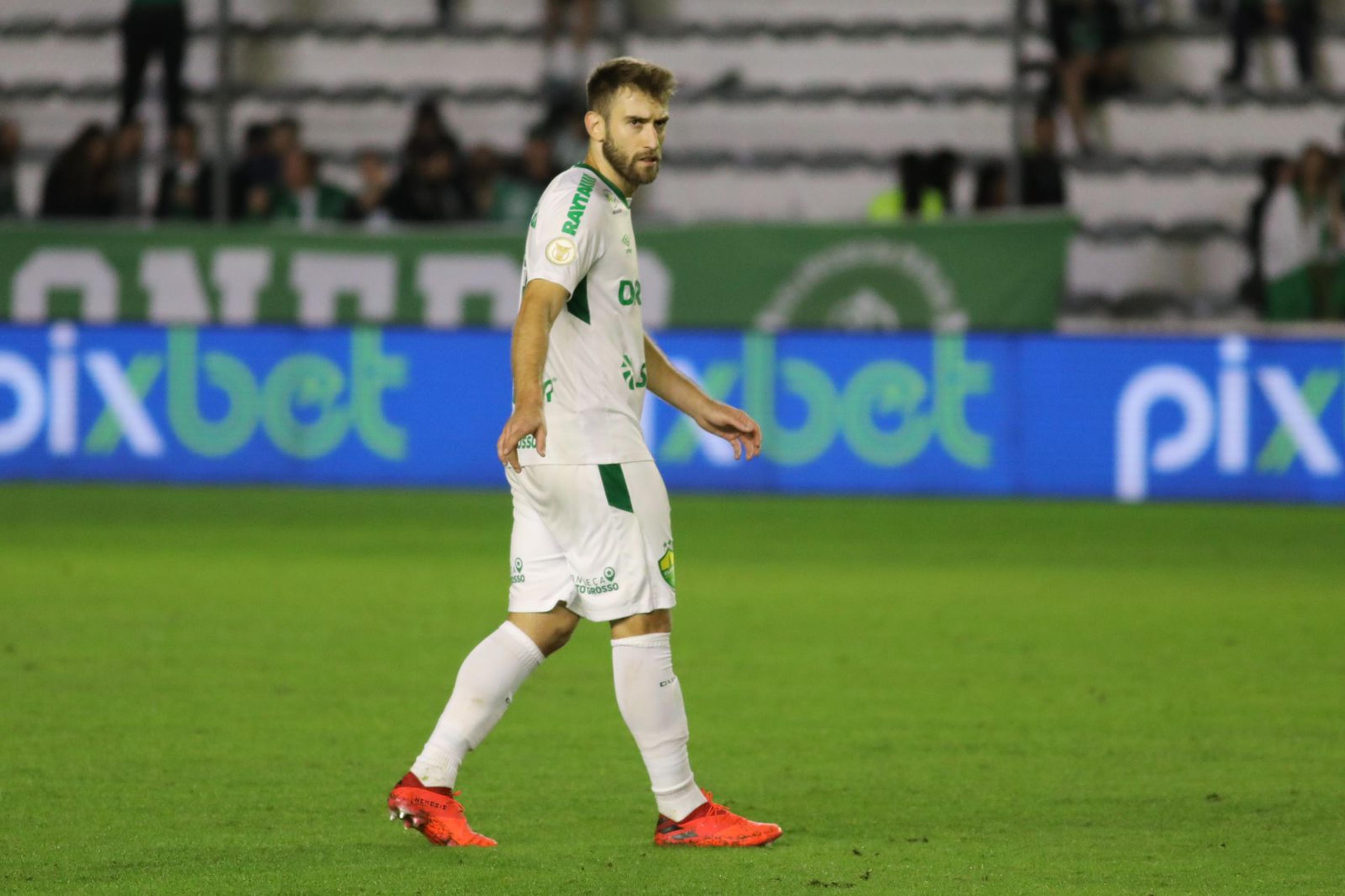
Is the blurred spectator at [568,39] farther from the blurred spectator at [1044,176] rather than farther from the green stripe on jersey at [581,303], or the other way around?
the green stripe on jersey at [581,303]

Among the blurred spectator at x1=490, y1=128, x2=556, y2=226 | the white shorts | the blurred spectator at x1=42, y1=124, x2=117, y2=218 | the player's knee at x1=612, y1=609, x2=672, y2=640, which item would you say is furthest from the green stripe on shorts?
the blurred spectator at x1=42, y1=124, x2=117, y2=218

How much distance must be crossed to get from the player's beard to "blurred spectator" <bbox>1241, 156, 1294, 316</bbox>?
12.0m

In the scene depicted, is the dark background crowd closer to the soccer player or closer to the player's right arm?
the soccer player

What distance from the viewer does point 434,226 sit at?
16203 mm

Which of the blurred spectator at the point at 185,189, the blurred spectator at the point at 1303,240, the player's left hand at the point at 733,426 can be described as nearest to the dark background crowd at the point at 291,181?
the blurred spectator at the point at 185,189

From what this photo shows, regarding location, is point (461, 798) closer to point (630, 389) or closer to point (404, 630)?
point (630, 389)

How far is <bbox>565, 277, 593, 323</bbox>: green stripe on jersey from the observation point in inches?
204

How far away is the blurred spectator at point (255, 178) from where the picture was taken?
16688 millimetres

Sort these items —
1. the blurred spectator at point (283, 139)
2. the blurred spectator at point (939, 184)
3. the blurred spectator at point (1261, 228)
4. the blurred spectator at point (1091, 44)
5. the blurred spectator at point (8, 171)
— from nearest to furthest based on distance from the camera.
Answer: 1. the blurred spectator at point (1261, 228)
2. the blurred spectator at point (939, 184)
3. the blurred spectator at point (283, 139)
4. the blurred spectator at point (8, 171)
5. the blurred spectator at point (1091, 44)

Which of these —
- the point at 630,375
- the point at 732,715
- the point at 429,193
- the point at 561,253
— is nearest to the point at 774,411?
the point at 429,193

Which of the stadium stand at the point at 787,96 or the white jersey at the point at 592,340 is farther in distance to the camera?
the stadium stand at the point at 787,96

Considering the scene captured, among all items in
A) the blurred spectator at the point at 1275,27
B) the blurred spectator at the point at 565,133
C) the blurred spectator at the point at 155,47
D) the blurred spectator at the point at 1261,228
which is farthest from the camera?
the blurred spectator at the point at 1275,27

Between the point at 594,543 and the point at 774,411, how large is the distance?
9.94 metres

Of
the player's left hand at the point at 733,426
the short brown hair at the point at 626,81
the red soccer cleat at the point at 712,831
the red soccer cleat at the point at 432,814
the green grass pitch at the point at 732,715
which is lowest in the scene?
the green grass pitch at the point at 732,715
